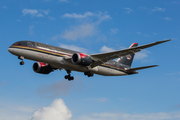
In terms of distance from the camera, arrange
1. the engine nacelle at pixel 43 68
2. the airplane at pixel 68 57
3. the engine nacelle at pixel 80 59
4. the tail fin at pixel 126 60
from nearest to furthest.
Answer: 1. the airplane at pixel 68 57
2. the engine nacelle at pixel 80 59
3. the engine nacelle at pixel 43 68
4. the tail fin at pixel 126 60

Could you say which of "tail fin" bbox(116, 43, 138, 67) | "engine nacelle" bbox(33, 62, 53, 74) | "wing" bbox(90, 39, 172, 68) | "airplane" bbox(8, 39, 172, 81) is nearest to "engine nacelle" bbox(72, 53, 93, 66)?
"airplane" bbox(8, 39, 172, 81)

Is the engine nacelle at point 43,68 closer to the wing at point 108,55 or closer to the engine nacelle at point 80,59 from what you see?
the engine nacelle at point 80,59

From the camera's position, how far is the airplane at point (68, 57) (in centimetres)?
3628

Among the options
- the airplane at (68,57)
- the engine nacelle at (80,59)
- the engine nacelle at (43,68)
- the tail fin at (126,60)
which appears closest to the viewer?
the airplane at (68,57)

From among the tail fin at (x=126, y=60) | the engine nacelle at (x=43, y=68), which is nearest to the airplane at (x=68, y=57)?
the engine nacelle at (x=43, y=68)

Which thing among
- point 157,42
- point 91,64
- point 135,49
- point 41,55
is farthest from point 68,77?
point 157,42

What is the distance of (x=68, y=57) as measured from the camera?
39.1 metres

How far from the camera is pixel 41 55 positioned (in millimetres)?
36906

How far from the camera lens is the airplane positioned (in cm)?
3628

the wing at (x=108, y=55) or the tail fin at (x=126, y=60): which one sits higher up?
the tail fin at (x=126, y=60)

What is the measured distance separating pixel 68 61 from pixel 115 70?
10.2 m

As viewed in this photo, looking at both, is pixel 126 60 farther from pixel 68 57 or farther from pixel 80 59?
pixel 68 57

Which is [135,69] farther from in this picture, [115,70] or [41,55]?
[41,55]

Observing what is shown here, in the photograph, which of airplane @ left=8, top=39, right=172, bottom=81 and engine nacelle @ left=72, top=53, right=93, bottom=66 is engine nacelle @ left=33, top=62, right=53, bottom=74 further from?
engine nacelle @ left=72, top=53, right=93, bottom=66
